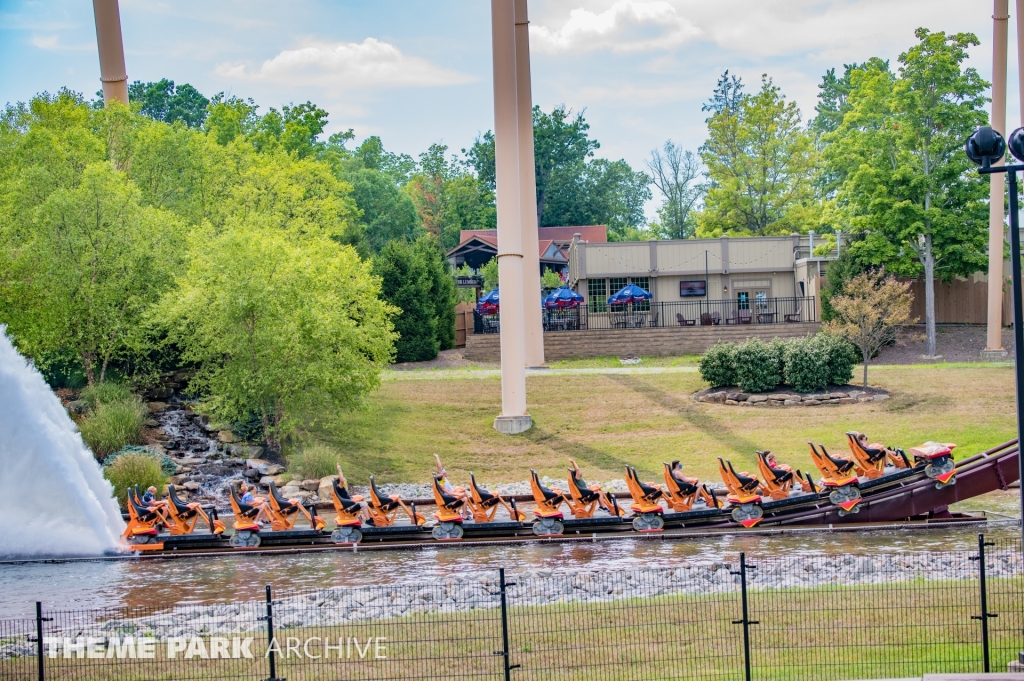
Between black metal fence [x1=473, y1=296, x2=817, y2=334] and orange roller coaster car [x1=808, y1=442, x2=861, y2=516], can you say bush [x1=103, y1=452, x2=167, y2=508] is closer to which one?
orange roller coaster car [x1=808, y1=442, x2=861, y2=516]

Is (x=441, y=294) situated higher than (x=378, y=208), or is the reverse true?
(x=378, y=208)

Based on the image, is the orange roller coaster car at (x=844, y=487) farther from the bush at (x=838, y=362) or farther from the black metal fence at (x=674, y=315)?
the black metal fence at (x=674, y=315)

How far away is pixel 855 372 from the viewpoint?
36.4 meters

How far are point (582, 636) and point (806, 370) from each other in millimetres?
23435

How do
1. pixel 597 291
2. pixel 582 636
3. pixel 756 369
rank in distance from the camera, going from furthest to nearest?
pixel 597 291 → pixel 756 369 → pixel 582 636

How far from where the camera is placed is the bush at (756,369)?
33.6 m

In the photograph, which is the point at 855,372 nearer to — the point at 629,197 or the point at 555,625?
the point at 555,625

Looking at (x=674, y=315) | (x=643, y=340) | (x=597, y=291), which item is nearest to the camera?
(x=643, y=340)

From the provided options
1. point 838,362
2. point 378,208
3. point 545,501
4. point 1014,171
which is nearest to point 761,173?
point 378,208

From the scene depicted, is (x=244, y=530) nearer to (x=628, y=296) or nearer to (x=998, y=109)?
(x=998, y=109)

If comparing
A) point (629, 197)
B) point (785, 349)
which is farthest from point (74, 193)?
point (629, 197)

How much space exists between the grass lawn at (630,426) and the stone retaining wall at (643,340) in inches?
354

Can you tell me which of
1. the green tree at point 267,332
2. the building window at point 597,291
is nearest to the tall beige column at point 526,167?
the green tree at point 267,332

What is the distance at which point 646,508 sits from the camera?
19828 mm
